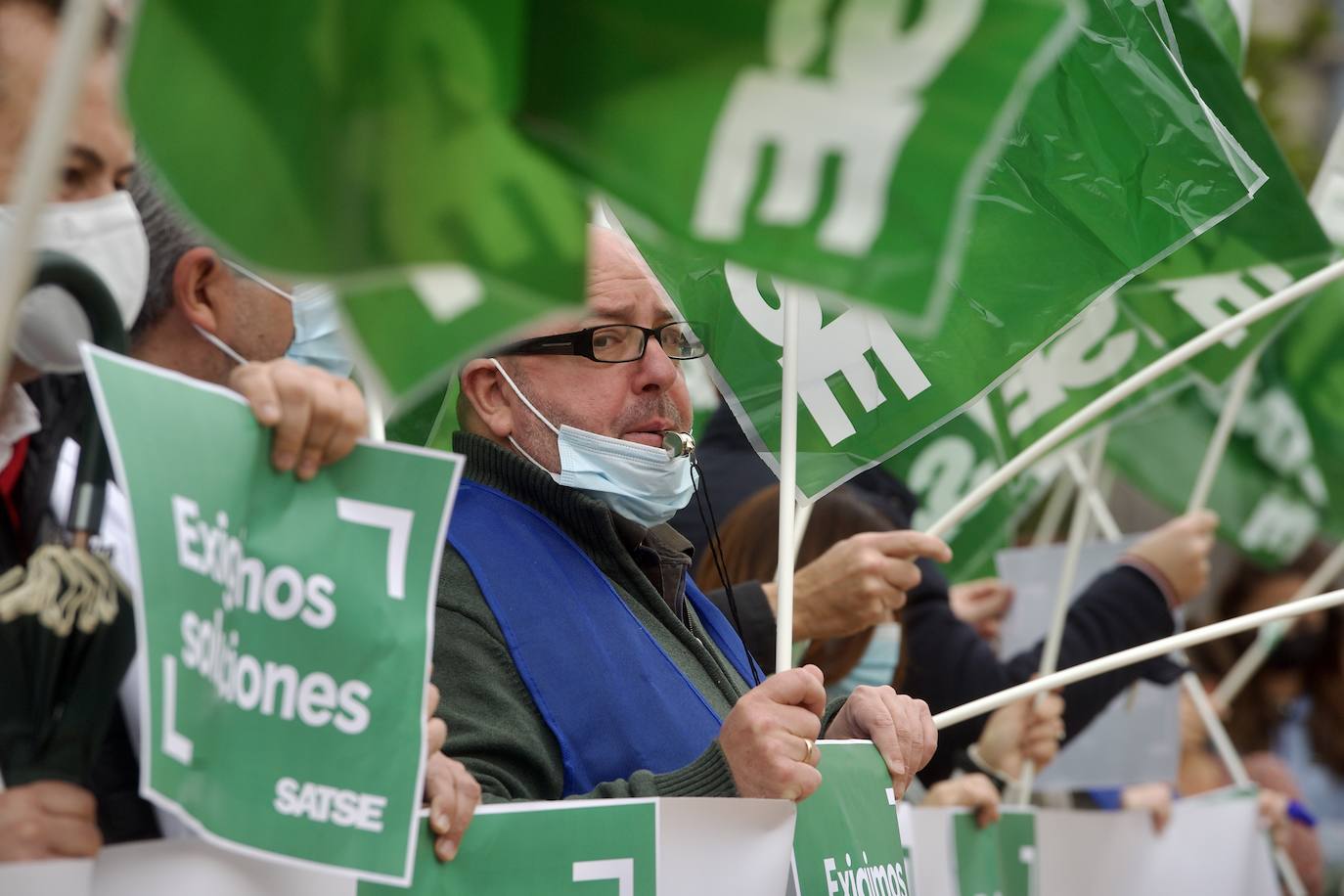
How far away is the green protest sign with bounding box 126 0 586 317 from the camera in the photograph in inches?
56.3

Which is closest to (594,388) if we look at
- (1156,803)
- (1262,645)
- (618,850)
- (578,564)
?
(578,564)

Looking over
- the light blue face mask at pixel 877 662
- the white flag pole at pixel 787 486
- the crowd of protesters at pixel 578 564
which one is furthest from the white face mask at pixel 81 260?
the light blue face mask at pixel 877 662

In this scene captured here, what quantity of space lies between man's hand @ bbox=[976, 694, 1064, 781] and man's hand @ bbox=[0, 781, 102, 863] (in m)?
2.88

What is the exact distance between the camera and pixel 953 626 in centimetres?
412

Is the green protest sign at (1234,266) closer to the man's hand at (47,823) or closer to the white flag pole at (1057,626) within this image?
the white flag pole at (1057,626)

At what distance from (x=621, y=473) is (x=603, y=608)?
285 mm

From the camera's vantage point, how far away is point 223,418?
174 cm

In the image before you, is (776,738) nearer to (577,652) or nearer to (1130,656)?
(577,652)

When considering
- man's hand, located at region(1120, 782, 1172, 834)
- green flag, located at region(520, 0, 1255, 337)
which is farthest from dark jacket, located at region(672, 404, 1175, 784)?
green flag, located at region(520, 0, 1255, 337)

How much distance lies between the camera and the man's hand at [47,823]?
158 cm

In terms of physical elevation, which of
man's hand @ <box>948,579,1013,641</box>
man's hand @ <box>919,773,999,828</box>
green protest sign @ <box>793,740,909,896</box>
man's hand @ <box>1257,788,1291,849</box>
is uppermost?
man's hand @ <box>948,579,1013,641</box>

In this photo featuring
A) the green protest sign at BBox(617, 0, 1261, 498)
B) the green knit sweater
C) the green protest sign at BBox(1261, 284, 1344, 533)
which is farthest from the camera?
the green protest sign at BBox(1261, 284, 1344, 533)

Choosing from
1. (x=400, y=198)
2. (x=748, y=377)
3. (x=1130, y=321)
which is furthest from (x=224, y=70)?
(x=1130, y=321)

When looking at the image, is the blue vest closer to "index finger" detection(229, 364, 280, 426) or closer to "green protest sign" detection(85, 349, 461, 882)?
"green protest sign" detection(85, 349, 461, 882)
